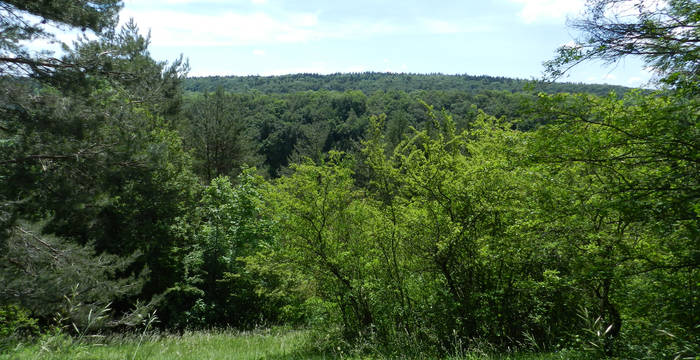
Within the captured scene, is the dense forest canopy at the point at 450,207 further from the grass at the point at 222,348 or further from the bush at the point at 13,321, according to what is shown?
the grass at the point at 222,348

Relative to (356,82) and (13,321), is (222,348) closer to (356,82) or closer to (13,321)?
(13,321)

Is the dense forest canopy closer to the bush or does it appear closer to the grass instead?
the bush

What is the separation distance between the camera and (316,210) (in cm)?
714

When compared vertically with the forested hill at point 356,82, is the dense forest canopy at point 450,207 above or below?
below

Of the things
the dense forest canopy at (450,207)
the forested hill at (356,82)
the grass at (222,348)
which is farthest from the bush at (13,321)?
the forested hill at (356,82)

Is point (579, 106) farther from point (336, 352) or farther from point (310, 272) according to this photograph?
point (336, 352)

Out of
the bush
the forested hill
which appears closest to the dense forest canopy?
the bush

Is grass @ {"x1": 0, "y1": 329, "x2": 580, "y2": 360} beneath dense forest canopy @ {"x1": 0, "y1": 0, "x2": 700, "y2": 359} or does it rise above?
beneath

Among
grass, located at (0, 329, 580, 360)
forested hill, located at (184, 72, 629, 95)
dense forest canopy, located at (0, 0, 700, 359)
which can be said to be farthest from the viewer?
forested hill, located at (184, 72, 629, 95)

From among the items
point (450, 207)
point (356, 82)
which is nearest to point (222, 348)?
point (450, 207)

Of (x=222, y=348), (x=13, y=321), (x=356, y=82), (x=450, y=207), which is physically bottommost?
(x=13, y=321)

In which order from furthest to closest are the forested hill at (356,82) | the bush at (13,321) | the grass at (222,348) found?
the forested hill at (356,82)
the bush at (13,321)
the grass at (222,348)

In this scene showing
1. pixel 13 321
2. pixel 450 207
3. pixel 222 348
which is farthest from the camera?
pixel 13 321

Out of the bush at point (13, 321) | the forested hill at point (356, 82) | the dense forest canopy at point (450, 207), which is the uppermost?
the forested hill at point (356, 82)
